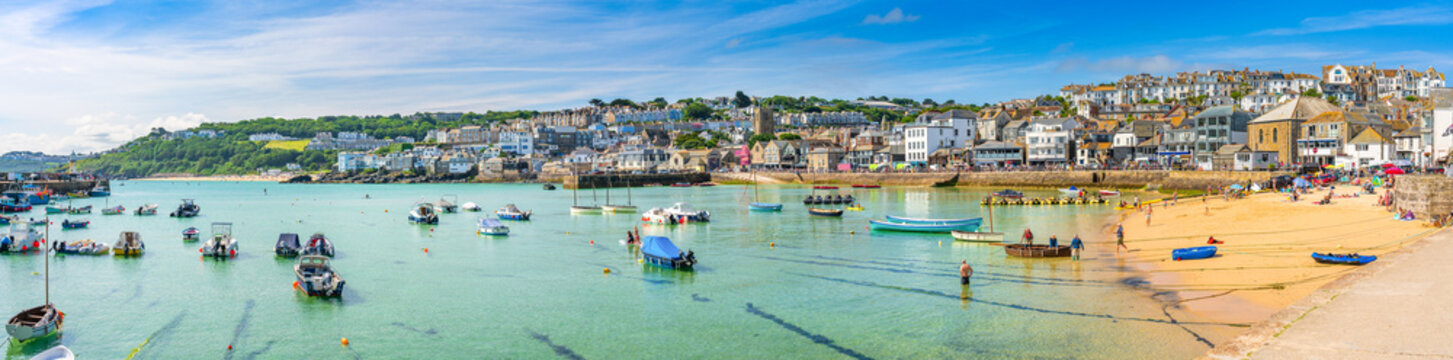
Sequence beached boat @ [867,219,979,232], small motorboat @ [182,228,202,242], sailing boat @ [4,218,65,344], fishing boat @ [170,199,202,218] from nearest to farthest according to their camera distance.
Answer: sailing boat @ [4,218,65,344], beached boat @ [867,219,979,232], small motorboat @ [182,228,202,242], fishing boat @ [170,199,202,218]

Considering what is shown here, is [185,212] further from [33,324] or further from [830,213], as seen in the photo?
[33,324]

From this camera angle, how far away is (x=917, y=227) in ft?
136

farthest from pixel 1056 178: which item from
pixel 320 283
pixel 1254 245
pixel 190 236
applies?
pixel 320 283

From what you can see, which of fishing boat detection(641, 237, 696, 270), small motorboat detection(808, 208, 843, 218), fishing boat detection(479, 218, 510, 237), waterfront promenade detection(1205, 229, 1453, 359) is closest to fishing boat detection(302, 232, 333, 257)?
fishing boat detection(479, 218, 510, 237)

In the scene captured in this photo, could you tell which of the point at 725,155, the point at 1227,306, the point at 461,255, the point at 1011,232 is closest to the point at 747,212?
the point at 1011,232

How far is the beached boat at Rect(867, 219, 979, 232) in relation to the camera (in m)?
39.3

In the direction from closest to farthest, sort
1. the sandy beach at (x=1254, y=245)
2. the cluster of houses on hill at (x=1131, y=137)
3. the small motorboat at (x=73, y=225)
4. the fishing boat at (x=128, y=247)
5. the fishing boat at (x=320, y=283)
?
the sandy beach at (x=1254, y=245) < the fishing boat at (x=320, y=283) < the fishing boat at (x=128, y=247) < the small motorboat at (x=73, y=225) < the cluster of houses on hill at (x=1131, y=137)

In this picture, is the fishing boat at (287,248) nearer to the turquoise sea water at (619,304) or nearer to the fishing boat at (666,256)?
the turquoise sea water at (619,304)

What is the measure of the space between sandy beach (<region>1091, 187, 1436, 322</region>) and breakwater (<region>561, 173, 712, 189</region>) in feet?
272

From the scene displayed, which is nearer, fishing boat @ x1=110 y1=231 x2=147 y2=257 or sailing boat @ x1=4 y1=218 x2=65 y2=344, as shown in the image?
sailing boat @ x1=4 y1=218 x2=65 y2=344

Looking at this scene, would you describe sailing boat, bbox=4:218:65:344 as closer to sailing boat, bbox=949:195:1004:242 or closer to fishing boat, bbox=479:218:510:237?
fishing boat, bbox=479:218:510:237

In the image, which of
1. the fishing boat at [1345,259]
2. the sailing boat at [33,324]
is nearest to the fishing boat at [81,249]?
the sailing boat at [33,324]

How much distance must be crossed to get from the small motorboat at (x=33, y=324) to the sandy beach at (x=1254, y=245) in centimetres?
2693

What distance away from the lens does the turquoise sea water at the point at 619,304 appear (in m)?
18.0
